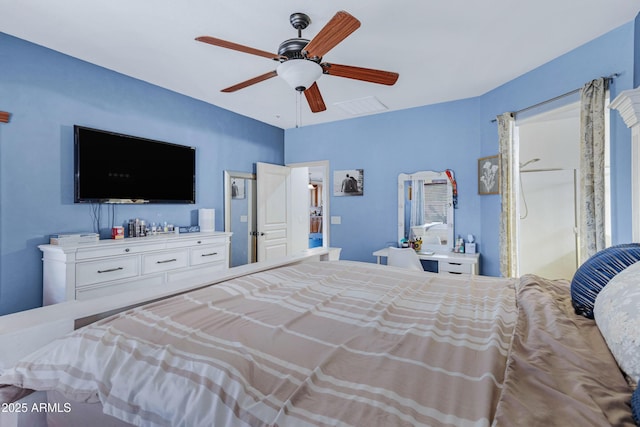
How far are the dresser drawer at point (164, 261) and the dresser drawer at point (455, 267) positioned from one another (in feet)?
9.31

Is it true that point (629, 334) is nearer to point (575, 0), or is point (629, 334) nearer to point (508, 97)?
point (575, 0)

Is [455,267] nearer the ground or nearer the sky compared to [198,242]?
nearer the ground

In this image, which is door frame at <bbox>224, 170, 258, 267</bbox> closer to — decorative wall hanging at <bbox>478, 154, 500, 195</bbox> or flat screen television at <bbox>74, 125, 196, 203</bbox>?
flat screen television at <bbox>74, 125, 196, 203</bbox>

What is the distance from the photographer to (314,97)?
7.98 feet

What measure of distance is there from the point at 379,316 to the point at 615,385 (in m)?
0.68

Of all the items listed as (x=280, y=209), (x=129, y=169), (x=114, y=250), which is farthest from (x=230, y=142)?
(x=114, y=250)

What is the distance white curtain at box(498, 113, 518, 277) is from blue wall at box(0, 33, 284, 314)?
3708 millimetres

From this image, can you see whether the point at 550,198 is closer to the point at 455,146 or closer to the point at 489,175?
the point at 489,175

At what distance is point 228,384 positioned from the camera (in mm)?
756

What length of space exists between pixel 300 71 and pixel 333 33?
1.18 ft

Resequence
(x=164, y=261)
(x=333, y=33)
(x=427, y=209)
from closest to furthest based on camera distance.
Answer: (x=333, y=33) < (x=164, y=261) < (x=427, y=209)

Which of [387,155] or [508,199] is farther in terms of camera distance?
[387,155]

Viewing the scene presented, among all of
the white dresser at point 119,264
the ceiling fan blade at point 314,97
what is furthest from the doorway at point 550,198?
the white dresser at point 119,264

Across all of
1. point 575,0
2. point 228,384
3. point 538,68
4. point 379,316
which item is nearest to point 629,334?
point 379,316
